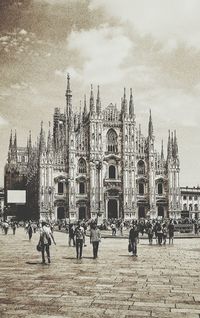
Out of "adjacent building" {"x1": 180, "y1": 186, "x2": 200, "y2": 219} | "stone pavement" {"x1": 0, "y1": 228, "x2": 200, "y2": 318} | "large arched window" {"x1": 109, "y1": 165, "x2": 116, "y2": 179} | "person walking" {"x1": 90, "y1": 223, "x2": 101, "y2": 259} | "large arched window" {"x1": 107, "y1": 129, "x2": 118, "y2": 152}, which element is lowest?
"stone pavement" {"x1": 0, "y1": 228, "x2": 200, "y2": 318}

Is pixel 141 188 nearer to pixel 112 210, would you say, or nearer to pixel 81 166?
pixel 112 210

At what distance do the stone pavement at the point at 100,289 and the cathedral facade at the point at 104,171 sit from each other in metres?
45.8

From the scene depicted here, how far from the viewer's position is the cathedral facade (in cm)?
5928

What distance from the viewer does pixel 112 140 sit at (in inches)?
2482

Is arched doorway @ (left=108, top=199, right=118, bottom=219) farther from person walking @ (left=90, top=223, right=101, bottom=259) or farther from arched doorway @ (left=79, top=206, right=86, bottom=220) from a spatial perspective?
person walking @ (left=90, top=223, right=101, bottom=259)

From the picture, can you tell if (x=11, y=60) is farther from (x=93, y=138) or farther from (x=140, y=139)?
(x=140, y=139)

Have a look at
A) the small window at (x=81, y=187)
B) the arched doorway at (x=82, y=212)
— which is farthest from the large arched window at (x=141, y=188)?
the arched doorway at (x=82, y=212)

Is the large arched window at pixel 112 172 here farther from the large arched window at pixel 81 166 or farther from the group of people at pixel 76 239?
the group of people at pixel 76 239

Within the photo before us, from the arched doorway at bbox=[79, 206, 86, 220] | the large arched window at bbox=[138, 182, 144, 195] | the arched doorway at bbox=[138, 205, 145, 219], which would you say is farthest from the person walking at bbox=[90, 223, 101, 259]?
the large arched window at bbox=[138, 182, 144, 195]

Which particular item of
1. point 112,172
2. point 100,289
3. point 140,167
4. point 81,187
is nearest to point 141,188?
point 140,167

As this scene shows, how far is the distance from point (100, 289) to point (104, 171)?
175 ft

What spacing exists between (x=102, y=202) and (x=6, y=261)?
46.8 meters

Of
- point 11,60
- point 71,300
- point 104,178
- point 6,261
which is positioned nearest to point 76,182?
point 104,178

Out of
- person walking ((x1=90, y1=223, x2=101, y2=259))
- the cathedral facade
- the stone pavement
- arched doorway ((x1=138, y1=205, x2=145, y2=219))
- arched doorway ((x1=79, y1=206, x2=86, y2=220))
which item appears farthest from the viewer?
arched doorway ((x1=138, y1=205, x2=145, y2=219))
